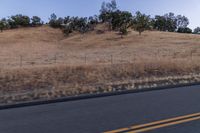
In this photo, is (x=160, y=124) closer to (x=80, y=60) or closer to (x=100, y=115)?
(x=100, y=115)

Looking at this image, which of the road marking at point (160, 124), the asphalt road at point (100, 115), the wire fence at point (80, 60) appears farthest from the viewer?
the wire fence at point (80, 60)

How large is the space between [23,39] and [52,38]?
24.4ft

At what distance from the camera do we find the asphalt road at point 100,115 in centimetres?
669

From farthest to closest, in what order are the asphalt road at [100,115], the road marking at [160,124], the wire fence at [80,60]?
the wire fence at [80,60], the asphalt road at [100,115], the road marking at [160,124]

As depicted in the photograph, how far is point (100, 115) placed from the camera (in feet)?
26.2

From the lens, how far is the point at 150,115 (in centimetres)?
789

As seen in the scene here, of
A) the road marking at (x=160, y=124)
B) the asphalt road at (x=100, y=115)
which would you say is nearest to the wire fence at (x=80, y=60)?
the asphalt road at (x=100, y=115)

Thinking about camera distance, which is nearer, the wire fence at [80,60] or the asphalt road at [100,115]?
the asphalt road at [100,115]

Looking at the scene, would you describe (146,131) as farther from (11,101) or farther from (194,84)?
(194,84)

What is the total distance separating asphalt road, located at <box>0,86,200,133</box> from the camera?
22.0ft

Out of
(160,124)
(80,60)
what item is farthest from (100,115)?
(80,60)

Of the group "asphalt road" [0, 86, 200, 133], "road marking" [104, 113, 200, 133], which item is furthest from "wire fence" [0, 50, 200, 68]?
"road marking" [104, 113, 200, 133]

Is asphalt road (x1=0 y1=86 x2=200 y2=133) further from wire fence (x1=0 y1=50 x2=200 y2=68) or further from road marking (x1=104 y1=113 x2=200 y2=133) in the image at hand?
wire fence (x1=0 y1=50 x2=200 y2=68)

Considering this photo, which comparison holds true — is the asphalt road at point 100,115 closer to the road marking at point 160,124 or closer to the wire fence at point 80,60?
the road marking at point 160,124
